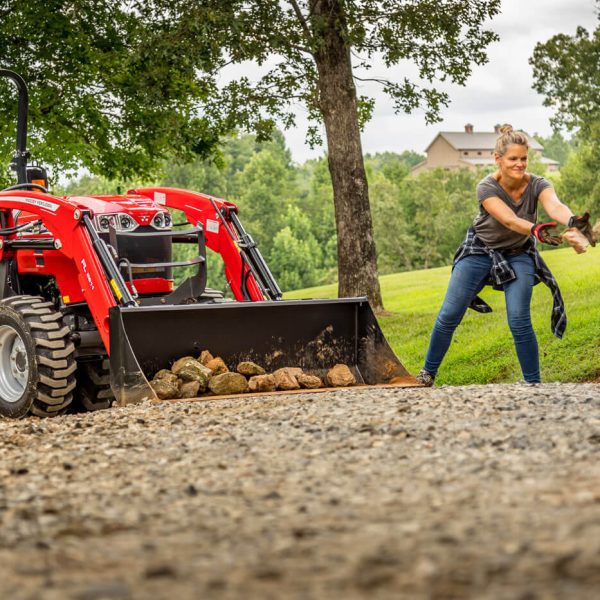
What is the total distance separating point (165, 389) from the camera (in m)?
7.49

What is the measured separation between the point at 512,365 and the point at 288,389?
4390mm

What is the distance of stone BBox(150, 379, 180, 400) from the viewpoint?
746 centimetres

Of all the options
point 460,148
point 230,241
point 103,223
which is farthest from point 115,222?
point 460,148

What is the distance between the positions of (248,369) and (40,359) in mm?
1486

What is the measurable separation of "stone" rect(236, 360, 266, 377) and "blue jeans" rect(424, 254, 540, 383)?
1319 millimetres

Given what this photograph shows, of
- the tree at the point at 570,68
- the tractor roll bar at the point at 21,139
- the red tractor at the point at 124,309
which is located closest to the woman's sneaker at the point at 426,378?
the red tractor at the point at 124,309

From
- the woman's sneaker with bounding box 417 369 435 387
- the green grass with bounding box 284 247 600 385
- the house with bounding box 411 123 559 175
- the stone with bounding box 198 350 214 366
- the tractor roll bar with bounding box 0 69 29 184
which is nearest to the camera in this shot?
the stone with bounding box 198 350 214 366

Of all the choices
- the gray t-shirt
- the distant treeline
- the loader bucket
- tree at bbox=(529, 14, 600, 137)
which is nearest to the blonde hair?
the gray t-shirt

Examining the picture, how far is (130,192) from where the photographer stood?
939 centimetres

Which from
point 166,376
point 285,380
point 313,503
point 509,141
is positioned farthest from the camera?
point 285,380

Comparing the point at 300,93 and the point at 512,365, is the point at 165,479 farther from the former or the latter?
the point at 300,93

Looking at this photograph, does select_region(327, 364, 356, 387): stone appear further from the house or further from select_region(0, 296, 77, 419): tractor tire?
the house

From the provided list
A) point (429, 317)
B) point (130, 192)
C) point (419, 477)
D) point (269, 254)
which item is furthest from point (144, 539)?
point (269, 254)

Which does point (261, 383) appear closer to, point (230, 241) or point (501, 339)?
point (230, 241)
